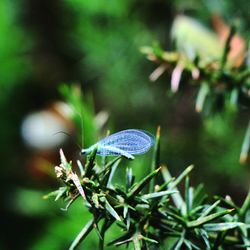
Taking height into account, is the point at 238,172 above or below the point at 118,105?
below

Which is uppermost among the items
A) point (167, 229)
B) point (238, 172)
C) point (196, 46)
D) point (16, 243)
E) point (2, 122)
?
point (196, 46)

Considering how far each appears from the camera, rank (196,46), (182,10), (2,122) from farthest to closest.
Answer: (2,122), (182,10), (196,46)

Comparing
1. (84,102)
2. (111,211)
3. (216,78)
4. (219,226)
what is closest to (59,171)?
(111,211)

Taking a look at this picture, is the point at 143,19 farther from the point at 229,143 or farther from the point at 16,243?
the point at 16,243

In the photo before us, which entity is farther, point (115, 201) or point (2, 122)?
point (2, 122)

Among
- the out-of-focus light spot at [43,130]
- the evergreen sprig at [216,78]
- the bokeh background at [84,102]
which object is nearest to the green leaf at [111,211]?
the evergreen sprig at [216,78]

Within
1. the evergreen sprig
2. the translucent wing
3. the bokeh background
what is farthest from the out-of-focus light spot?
the translucent wing

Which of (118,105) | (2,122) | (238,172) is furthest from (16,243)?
(238,172)

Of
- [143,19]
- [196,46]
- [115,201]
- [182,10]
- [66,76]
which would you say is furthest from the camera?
[66,76]
